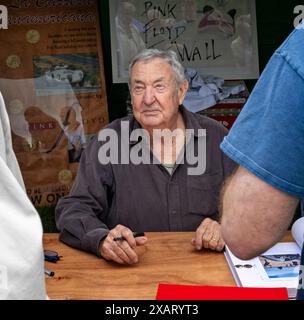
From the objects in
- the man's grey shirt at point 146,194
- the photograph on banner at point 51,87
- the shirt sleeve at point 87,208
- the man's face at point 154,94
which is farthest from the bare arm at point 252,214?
the photograph on banner at point 51,87

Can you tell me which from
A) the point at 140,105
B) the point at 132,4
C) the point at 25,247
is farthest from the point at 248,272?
the point at 132,4

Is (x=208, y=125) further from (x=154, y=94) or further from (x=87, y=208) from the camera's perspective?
(x=87, y=208)

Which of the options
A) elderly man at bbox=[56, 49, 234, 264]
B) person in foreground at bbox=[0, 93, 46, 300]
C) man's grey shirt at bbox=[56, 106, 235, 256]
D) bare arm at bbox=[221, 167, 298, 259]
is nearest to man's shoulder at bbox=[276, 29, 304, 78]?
bare arm at bbox=[221, 167, 298, 259]

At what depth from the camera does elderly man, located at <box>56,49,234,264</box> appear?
2.46m

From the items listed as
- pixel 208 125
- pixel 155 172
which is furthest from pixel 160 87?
pixel 155 172

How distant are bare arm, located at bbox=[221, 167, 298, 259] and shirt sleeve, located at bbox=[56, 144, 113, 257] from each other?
105 centimetres

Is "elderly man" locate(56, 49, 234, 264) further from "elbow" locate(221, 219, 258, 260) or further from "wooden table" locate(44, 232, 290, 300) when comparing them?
"elbow" locate(221, 219, 258, 260)

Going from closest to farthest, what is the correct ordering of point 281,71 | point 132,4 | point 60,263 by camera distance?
point 281,71 < point 60,263 < point 132,4

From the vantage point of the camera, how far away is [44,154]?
373 centimetres

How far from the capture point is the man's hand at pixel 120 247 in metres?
1.84

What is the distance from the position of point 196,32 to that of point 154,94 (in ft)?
3.65

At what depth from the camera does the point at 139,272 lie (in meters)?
1.78

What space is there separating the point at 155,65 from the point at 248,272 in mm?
1240
